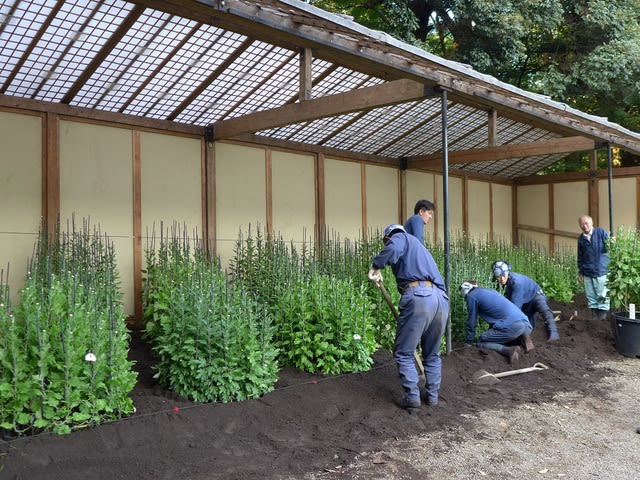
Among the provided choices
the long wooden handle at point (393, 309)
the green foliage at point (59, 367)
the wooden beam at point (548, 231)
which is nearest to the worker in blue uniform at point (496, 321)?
the long wooden handle at point (393, 309)

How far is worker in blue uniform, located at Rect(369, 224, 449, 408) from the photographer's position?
5324 millimetres

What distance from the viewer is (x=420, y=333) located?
5.34 m

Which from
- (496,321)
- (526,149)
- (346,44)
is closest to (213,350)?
(346,44)

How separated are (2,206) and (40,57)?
5.78 feet

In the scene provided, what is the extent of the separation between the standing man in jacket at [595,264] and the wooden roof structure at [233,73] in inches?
62.6

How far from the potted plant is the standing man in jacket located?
79cm

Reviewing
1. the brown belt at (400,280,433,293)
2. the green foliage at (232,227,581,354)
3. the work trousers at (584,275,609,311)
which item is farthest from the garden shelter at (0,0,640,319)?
the work trousers at (584,275,609,311)

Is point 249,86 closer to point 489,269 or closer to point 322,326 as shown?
point 322,326

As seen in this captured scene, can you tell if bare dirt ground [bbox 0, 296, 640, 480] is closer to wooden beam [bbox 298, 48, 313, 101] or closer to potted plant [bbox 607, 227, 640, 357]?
potted plant [bbox 607, 227, 640, 357]

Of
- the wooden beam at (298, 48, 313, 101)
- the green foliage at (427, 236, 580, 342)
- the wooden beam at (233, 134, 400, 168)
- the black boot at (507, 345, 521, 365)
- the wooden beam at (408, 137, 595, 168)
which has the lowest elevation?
the black boot at (507, 345, 521, 365)

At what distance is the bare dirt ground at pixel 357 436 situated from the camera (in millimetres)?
3865

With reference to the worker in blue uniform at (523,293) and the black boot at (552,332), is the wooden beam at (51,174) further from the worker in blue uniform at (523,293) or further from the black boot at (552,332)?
the black boot at (552,332)

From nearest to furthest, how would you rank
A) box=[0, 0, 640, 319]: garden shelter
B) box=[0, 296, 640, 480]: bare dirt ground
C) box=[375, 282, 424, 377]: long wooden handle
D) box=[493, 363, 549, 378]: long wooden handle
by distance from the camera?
box=[0, 296, 640, 480]: bare dirt ground → box=[375, 282, 424, 377]: long wooden handle → box=[0, 0, 640, 319]: garden shelter → box=[493, 363, 549, 378]: long wooden handle

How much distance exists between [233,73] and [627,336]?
20.0 ft
